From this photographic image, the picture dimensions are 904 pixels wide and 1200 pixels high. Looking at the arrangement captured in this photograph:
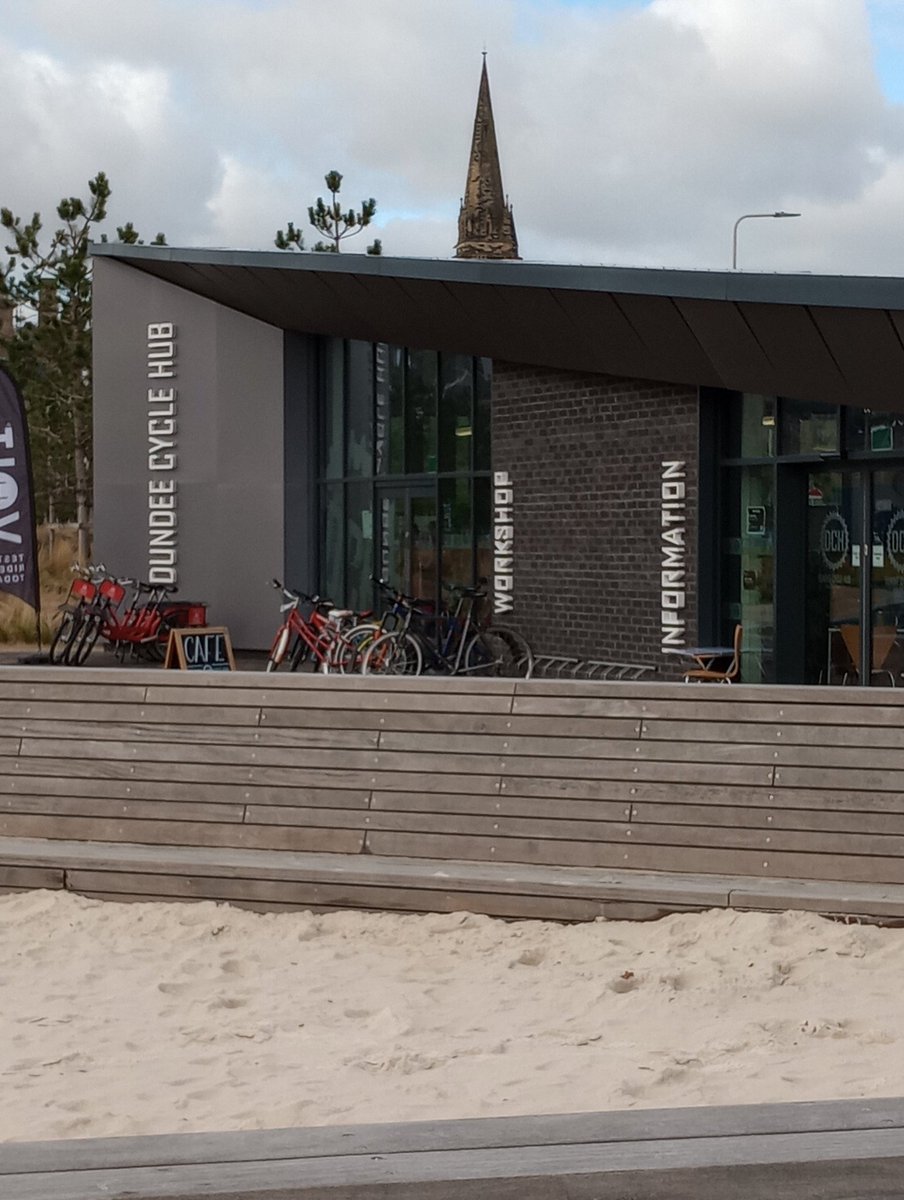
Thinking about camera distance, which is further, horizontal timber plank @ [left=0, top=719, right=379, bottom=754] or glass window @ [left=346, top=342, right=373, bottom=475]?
glass window @ [left=346, top=342, right=373, bottom=475]

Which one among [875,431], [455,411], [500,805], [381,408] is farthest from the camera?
[381,408]

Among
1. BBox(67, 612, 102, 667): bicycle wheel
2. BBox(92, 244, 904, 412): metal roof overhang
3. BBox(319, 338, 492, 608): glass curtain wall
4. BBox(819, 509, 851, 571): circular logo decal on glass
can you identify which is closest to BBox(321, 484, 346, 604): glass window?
BBox(319, 338, 492, 608): glass curtain wall

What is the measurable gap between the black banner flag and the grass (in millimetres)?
3405

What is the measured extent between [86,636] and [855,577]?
863 centimetres

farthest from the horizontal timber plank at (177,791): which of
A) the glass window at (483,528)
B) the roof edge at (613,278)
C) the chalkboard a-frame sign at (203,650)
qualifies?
the glass window at (483,528)

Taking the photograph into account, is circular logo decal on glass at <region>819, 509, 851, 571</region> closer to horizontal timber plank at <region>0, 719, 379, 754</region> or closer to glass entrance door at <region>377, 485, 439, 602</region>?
glass entrance door at <region>377, 485, 439, 602</region>

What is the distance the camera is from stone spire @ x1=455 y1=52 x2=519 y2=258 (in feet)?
204

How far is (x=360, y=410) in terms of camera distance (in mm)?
17594

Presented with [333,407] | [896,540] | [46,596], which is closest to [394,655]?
[896,540]

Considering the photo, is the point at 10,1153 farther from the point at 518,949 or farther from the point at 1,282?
the point at 1,282

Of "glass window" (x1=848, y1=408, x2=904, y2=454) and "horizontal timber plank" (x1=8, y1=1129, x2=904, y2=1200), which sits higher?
"glass window" (x1=848, y1=408, x2=904, y2=454)

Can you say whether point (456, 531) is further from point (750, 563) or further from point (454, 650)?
point (750, 563)

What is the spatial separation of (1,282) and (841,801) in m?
26.4

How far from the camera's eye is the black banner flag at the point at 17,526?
1091 cm
